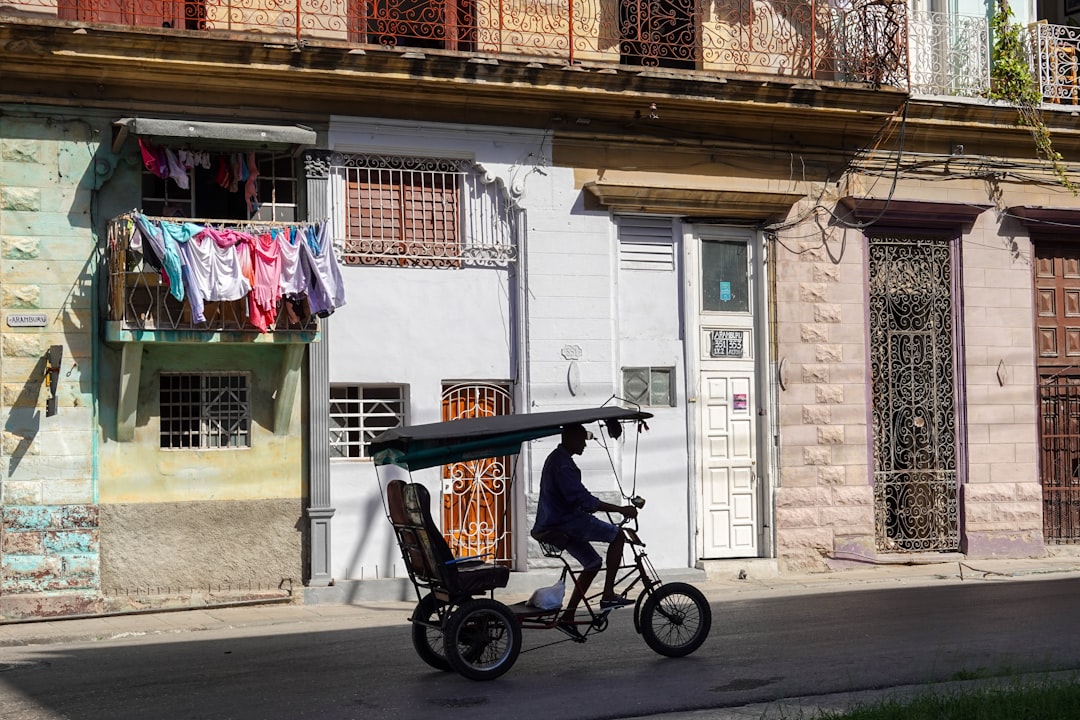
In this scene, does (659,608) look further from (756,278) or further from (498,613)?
(756,278)

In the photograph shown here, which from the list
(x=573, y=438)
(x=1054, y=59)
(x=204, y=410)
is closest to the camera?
(x=573, y=438)

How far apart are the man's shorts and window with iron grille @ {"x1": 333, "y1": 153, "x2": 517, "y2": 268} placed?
6.31 meters

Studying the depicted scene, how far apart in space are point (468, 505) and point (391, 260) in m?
3.00

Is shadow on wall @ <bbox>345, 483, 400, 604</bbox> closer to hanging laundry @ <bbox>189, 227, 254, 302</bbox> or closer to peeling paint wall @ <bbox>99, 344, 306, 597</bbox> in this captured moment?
peeling paint wall @ <bbox>99, 344, 306, 597</bbox>

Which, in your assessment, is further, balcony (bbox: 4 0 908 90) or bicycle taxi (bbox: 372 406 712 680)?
balcony (bbox: 4 0 908 90)

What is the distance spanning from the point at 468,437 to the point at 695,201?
7.98 meters

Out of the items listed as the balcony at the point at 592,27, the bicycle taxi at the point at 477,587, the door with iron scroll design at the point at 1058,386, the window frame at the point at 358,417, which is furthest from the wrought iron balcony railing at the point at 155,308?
the door with iron scroll design at the point at 1058,386

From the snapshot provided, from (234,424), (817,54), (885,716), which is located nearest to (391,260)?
(234,424)

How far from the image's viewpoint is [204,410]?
609 inches

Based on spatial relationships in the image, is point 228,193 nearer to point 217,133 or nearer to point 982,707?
point 217,133

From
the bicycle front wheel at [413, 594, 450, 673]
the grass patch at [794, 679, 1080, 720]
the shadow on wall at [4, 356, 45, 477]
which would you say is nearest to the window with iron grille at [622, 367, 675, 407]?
the shadow on wall at [4, 356, 45, 477]

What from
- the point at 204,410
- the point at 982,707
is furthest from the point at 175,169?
the point at 982,707

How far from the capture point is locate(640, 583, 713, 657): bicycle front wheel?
10766mm

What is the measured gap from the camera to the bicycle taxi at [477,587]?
33.3 feet
